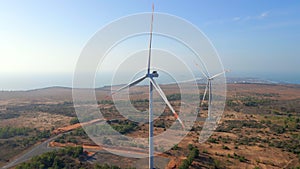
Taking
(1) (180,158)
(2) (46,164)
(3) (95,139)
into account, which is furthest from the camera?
(3) (95,139)

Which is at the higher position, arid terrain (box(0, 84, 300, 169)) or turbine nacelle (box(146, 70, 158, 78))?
turbine nacelle (box(146, 70, 158, 78))

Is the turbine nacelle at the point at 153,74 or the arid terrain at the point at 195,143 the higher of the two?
the turbine nacelle at the point at 153,74

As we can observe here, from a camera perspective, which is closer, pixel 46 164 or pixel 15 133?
pixel 46 164

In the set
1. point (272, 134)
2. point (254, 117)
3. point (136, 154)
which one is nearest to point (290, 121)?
point (254, 117)

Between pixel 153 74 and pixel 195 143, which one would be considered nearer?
pixel 153 74

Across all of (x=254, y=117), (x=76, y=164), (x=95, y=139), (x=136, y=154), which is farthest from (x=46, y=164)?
(x=254, y=117)

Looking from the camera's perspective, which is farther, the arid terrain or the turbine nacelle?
the arid terrain

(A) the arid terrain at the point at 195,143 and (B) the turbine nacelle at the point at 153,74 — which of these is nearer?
(B) the turbine nacelle at the point at 153,74

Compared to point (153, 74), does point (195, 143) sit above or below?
below

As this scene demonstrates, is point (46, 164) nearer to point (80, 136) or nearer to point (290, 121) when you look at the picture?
point (80, 136)

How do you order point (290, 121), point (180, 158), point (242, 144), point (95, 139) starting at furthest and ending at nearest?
point (290, 121) → point (95, 139) → point (242, 144) → point (180, 158)
